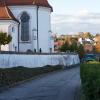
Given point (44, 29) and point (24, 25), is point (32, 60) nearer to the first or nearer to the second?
point (24, 25)

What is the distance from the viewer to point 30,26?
89.1 meters

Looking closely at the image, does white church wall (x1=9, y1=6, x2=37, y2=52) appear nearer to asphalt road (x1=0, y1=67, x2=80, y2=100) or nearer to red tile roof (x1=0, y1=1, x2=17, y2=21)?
red tile roof (x1=0, y1=1, x2=17, y2=21)

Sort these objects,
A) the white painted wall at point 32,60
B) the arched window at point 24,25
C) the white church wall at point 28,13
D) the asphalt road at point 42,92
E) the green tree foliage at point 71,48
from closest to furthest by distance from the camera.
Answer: the asphalt road at point 42,92 < the white painted wall at point 32,60 < the white church wall at point 28,13 < the arched window at point 24,25 < the green tree foliage at point 71,48

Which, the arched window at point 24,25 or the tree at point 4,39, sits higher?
the arched window at point 24,25

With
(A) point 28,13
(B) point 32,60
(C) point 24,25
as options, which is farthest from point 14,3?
(B) point 32,60

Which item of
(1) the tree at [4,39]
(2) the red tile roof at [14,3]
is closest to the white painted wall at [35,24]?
(2) the red tile roof at [14,3]

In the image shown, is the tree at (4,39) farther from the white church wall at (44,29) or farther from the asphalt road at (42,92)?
the asphalt road at (42,92)

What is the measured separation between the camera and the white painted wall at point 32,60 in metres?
55.4

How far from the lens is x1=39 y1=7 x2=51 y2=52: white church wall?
89.6 meters

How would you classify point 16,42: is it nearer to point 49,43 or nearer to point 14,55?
point 49,43

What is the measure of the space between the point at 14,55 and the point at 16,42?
89.2 ft

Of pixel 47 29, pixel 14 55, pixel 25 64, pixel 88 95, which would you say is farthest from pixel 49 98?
pixel 47 29

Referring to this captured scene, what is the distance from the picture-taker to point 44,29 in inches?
3563

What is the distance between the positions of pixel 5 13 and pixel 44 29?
31.1 feet
